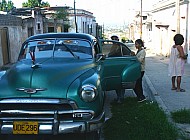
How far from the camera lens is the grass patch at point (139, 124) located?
5.05 meters

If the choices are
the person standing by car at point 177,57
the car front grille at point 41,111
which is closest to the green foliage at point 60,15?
the person standing by car at point 177,57

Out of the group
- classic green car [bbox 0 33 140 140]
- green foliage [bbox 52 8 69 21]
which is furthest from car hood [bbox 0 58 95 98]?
green foliage [bbox 52 8 69 21]

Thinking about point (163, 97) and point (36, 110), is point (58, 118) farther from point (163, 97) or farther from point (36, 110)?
point (163, 97)

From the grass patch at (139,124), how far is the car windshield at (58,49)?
1442 mm

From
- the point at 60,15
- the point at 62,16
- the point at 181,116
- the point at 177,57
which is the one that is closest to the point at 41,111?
the point at 181,116

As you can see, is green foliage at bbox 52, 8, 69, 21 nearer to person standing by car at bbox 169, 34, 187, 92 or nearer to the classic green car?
person standing by car at bbox 169, 34, 187, 92

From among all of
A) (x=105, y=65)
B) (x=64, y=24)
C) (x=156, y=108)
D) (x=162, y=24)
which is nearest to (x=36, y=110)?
(x=105, y=65)

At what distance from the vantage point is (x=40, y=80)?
4395 mm

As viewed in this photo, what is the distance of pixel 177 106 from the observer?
23.6 feet

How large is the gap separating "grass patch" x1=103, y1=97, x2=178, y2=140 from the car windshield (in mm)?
1442

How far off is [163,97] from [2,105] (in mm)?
5042

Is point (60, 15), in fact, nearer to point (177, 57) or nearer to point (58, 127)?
point (177, 57)

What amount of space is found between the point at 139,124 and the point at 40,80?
7.31ft

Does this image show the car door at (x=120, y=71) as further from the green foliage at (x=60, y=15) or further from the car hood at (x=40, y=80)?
the green foliage at (x=60, y=15)
